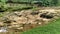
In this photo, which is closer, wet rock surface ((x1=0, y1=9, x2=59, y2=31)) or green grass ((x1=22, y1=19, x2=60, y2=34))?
green grass ((x1=22, y1=19, x2=60, y2=34))

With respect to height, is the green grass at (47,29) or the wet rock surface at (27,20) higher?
the wet rock surface at (27,20)

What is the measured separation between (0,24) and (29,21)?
80.9 inches

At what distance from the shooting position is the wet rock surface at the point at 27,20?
1352 centimetres

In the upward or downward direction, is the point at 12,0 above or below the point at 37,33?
above

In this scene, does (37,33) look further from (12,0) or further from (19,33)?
(12,0)

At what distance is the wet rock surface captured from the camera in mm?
13522

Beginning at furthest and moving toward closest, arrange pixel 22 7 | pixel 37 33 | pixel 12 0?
pixel 12 0 < pixel 22 7 < pixel 37 33

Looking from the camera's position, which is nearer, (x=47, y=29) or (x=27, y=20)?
(x=47, y=29)

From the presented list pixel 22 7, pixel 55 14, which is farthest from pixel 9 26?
pixel 22 7

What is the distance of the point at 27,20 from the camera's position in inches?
576

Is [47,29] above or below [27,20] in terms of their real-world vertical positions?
below

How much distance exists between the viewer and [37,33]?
12109 millimetres

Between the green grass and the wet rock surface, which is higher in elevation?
the wet rock surface

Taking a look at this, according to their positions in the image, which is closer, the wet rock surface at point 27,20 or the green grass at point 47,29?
the green grass at point 47,29
